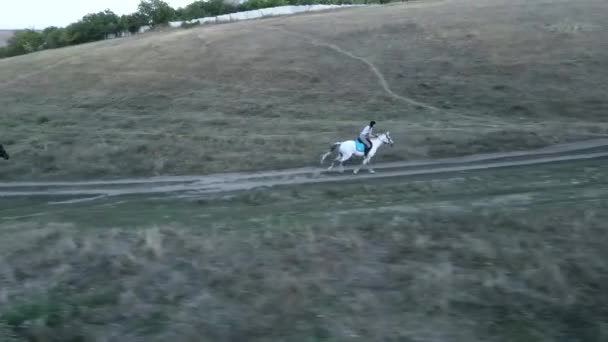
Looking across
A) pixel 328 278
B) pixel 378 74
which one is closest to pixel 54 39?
pixel 378 74

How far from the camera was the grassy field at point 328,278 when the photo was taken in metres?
8.91

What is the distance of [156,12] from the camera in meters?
103

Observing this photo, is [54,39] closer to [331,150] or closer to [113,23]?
[113,23]

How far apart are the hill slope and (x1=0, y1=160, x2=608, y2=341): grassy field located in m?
15.2

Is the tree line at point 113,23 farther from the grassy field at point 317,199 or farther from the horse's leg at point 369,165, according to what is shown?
the horse's leg at point 369,165

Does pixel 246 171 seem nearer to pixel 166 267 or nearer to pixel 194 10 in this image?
pixel 166 267

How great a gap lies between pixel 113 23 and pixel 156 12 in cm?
656

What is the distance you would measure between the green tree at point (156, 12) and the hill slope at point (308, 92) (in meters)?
32.1

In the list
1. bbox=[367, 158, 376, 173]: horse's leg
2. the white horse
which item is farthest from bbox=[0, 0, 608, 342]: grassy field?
the white horse

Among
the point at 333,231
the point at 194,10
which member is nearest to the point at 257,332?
the point at 333,231

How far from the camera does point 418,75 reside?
4859 centimetres

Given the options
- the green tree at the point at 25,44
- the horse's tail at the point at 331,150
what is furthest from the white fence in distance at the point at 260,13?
the horse's tail at the point at 331,150

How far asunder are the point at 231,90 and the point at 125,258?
123 ft

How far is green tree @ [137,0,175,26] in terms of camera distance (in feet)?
336
